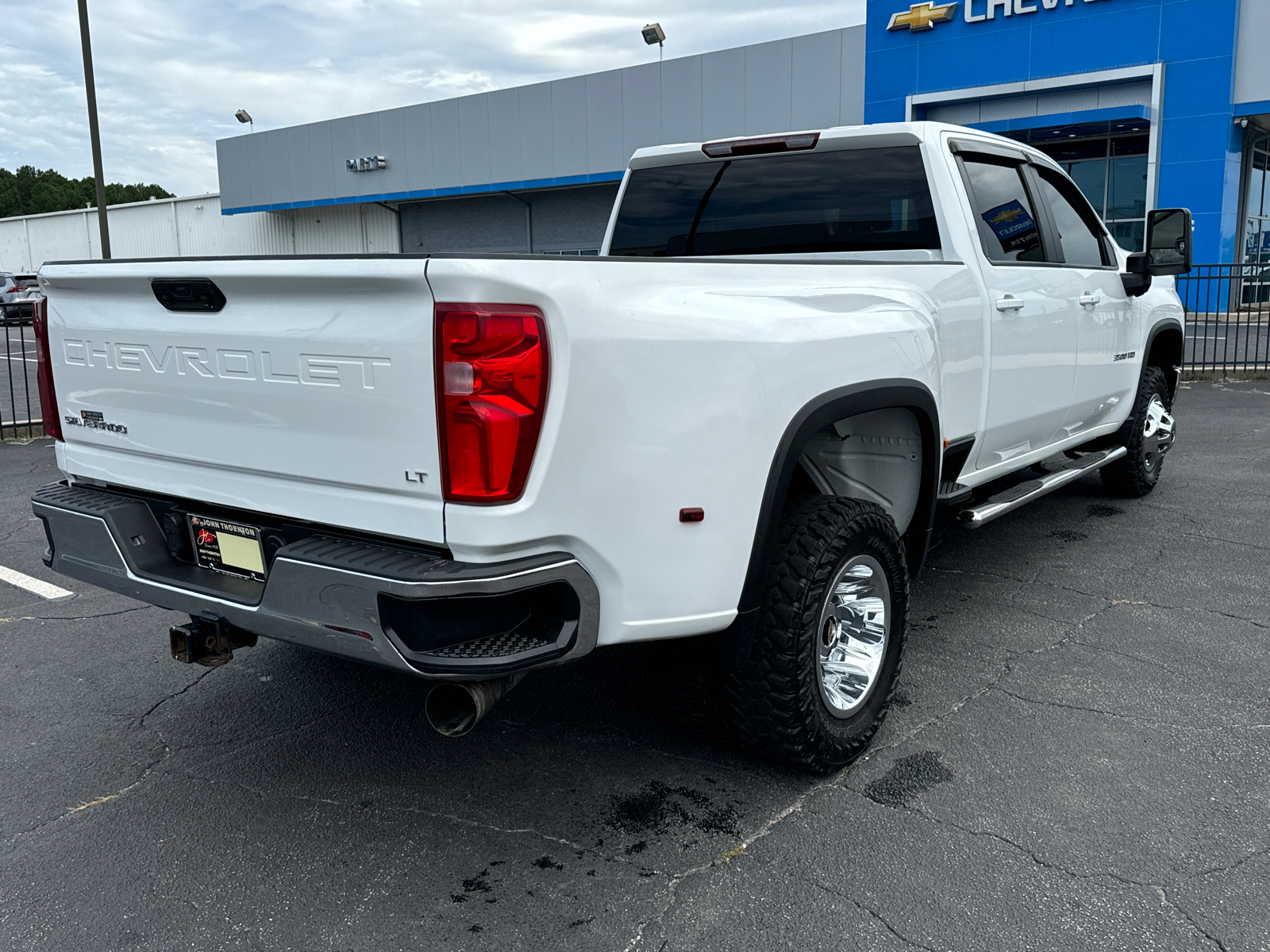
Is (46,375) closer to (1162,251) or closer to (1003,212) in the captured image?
(1003,212)

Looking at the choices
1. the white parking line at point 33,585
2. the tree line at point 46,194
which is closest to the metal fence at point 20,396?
the white parking line at point 33,585

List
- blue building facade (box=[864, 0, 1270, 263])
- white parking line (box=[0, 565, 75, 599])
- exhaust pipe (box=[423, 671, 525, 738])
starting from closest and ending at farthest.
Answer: exhaust pipe (box=[423, 671, 525, 738]) < white parking line (box=[0, 565, 75, 599]) < blue building facade (box=[864, 0, 1270, 263])

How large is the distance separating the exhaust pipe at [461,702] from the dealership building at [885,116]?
19213mm

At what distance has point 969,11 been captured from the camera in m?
24.5

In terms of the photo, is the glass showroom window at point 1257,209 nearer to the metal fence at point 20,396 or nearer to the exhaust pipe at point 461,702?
the metal fence at point 20,396

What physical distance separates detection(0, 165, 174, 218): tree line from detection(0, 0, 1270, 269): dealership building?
71434mm

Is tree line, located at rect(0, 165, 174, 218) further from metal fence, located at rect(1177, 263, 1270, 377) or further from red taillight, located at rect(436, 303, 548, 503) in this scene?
red taillight, located at rect(436, 303, 548, 503)

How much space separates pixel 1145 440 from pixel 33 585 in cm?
647

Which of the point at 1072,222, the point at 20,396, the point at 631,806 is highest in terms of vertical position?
the point at 1072,222

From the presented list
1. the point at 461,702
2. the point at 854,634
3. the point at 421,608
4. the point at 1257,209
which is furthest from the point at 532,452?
the point at 1257,209

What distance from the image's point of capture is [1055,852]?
2709 mm

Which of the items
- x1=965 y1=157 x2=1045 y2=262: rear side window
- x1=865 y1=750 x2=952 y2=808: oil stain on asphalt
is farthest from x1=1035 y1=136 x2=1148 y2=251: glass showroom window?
x1=865 y1=750 x2=952 y2=808: oil stain on asphalt

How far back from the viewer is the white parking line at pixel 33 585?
5160 millimetres

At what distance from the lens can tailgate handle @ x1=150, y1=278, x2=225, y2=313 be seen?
2666 mm
